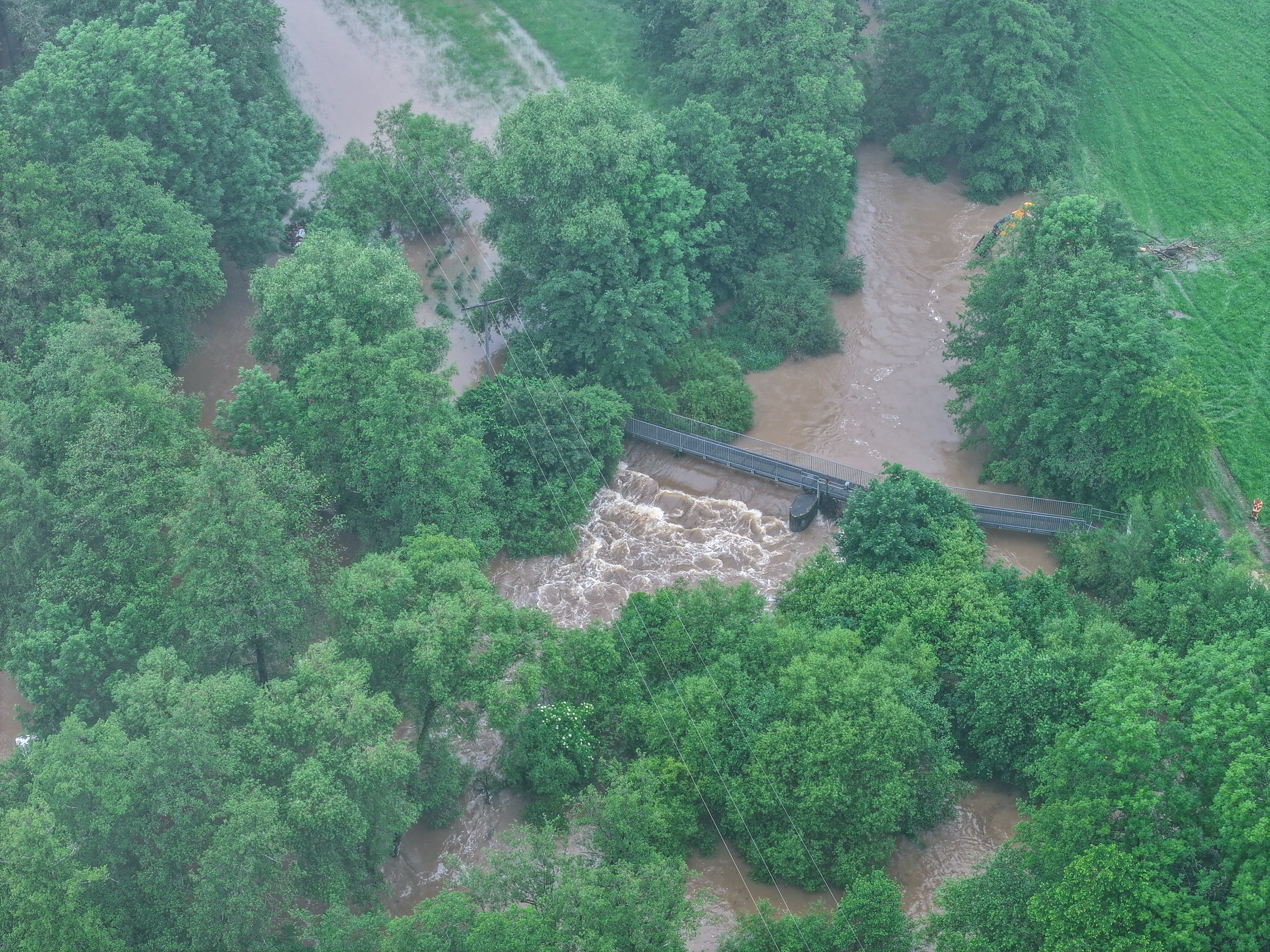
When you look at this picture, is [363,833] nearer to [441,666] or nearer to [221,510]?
[441,666]

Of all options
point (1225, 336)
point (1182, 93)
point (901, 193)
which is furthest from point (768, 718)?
point (1182, 93)

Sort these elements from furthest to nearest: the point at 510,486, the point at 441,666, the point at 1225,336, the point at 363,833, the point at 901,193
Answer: the point at 901,193 → the point at 1225,336 → the point at 510,486 → the point at 441,666 → the point at 363,833

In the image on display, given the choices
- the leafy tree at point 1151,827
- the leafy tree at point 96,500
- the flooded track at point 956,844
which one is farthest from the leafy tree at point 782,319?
the leafy tree at point 1151,827

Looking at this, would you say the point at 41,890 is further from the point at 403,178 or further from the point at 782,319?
→ the point at 782,319

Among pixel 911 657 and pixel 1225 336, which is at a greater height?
pixel 1225 336

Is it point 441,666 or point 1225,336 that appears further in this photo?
point 1225,336

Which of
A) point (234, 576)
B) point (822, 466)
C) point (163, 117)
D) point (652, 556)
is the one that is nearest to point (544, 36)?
point (163, 117)

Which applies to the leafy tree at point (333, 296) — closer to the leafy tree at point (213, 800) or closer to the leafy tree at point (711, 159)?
the leafy tree at point (711, 159)
